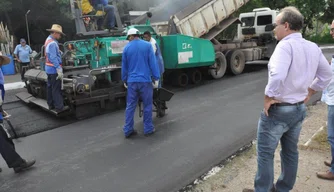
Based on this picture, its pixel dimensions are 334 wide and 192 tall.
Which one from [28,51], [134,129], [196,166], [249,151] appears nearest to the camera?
[196,166]

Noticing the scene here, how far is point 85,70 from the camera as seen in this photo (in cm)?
704

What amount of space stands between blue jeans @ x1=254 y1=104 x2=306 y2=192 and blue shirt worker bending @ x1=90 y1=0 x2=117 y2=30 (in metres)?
5.63

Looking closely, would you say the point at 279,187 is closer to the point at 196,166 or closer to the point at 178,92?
the point at 196,166

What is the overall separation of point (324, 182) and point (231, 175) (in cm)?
100

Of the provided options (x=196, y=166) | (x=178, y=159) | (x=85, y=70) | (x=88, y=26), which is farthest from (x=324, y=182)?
(x=88, y=26)

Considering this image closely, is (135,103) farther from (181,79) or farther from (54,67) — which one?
(181,79)

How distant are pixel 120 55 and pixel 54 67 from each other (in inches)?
64.7

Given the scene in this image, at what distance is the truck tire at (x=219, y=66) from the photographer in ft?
34.3

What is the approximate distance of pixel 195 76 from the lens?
9.91 m

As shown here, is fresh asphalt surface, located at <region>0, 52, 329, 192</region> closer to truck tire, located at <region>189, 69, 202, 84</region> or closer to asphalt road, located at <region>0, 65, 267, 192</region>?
asphalt road, located at <region>0, 65, 267, 192</region>

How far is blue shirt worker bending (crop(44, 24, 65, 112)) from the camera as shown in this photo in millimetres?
6266

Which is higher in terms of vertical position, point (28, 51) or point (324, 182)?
point (28, 51)

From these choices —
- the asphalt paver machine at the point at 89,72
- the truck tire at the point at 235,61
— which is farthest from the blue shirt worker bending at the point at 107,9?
the truck tire at the point at 235,61

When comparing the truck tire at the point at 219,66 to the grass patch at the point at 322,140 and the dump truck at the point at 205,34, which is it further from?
the grass patch at the point at 322,140
